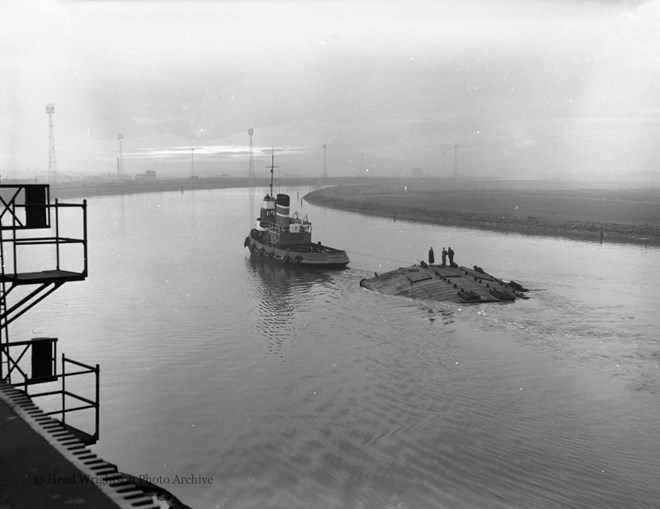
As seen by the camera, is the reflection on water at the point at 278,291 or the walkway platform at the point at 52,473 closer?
the walkway platform at the point at 52,473

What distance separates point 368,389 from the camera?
2547cm

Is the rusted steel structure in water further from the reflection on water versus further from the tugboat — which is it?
the tugboat

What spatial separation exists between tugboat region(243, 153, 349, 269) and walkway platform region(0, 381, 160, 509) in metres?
42.9

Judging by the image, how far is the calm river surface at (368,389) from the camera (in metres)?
17.9

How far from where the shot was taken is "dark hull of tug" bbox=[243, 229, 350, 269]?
2212 inches

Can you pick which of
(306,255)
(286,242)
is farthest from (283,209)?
(306,255)

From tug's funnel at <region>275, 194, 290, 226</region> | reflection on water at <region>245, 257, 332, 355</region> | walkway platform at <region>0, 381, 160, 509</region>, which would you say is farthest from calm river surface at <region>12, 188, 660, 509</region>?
tug's funnel at <region>275, 194, 290, 226</region>

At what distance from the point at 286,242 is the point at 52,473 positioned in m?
50.3

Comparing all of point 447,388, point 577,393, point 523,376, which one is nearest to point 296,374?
point 447,388

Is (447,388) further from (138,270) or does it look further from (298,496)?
(138,270)

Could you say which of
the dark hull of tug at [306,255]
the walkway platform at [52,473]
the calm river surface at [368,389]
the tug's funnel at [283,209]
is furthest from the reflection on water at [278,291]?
the walkway platform at [52,473]

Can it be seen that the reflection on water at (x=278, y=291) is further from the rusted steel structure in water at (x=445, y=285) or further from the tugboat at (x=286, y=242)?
the rusted steel structure in water at (x=445, y=285)

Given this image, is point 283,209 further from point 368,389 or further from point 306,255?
point 368,389

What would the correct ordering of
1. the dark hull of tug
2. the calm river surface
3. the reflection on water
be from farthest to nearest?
the dark hull of tug
the reflection on water
the calm river surface
